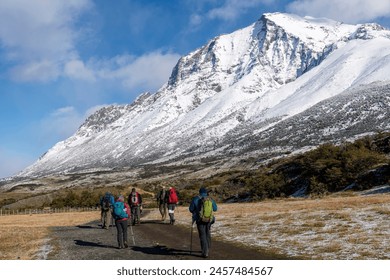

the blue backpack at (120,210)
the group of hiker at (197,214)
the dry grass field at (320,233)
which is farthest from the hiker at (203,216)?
the blue backpack at (120,210)

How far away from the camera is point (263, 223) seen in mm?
24641

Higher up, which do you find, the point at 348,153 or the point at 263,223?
the point at 348,153

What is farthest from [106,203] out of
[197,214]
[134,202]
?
[197,214]

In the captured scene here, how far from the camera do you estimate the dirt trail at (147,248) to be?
15.7 metres

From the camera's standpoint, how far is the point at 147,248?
18.1m

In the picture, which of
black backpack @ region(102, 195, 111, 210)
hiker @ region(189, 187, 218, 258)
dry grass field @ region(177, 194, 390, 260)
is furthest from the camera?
black backpack @ region(102, 195, 111, 210)

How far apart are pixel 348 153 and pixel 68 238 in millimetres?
39968

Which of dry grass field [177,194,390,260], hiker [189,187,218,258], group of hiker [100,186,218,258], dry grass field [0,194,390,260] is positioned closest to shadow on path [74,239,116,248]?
group of hiker [100,186,218,258]

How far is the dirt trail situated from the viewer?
51.7 ft

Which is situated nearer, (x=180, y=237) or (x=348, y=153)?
(x=180, y=237)

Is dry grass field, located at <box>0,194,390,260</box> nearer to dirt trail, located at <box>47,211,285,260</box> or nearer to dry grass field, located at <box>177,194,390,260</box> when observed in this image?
dry grass field, located at <box>177,194,390,260</box>
